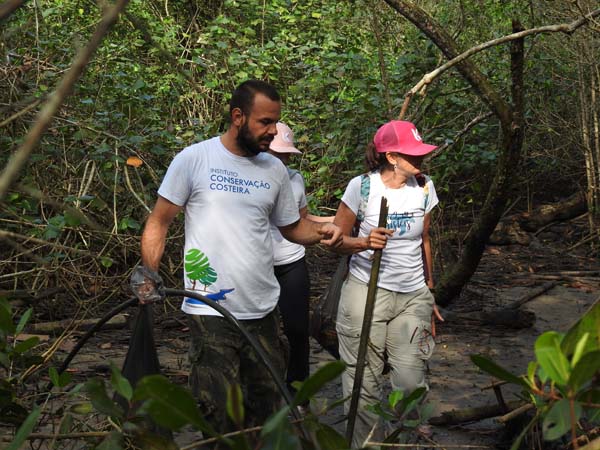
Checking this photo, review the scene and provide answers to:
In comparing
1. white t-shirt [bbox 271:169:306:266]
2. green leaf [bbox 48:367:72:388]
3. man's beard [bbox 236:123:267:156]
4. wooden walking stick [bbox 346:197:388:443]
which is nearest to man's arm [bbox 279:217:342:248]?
man's beard [bbox 236:123:267:156]

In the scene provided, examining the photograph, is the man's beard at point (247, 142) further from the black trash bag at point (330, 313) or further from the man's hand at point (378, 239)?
the black trash bag at point (330, 313)

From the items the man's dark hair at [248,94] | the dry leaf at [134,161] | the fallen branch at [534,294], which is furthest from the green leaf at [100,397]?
the fallen branch at [534,294]

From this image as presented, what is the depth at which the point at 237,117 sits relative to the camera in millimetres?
4355

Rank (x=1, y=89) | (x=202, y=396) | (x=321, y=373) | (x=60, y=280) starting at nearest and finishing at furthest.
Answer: (x=321, y=373)
(x=202, y=396)
(x=1, y=89)
(x=60, y=280)

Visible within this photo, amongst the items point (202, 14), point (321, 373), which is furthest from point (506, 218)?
point (321, 373)

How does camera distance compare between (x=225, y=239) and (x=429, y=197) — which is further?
(x=429, y=197)

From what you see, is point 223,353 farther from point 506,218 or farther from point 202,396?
point 506,218

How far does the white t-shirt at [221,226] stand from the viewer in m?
4.20

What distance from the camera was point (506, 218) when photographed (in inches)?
523

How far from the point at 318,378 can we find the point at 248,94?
119 inches

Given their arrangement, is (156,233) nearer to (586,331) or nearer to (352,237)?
(352,237)

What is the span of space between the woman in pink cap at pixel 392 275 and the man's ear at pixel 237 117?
90cm

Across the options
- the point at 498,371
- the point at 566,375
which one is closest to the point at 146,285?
the point at 498,371

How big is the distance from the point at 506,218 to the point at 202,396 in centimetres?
981
